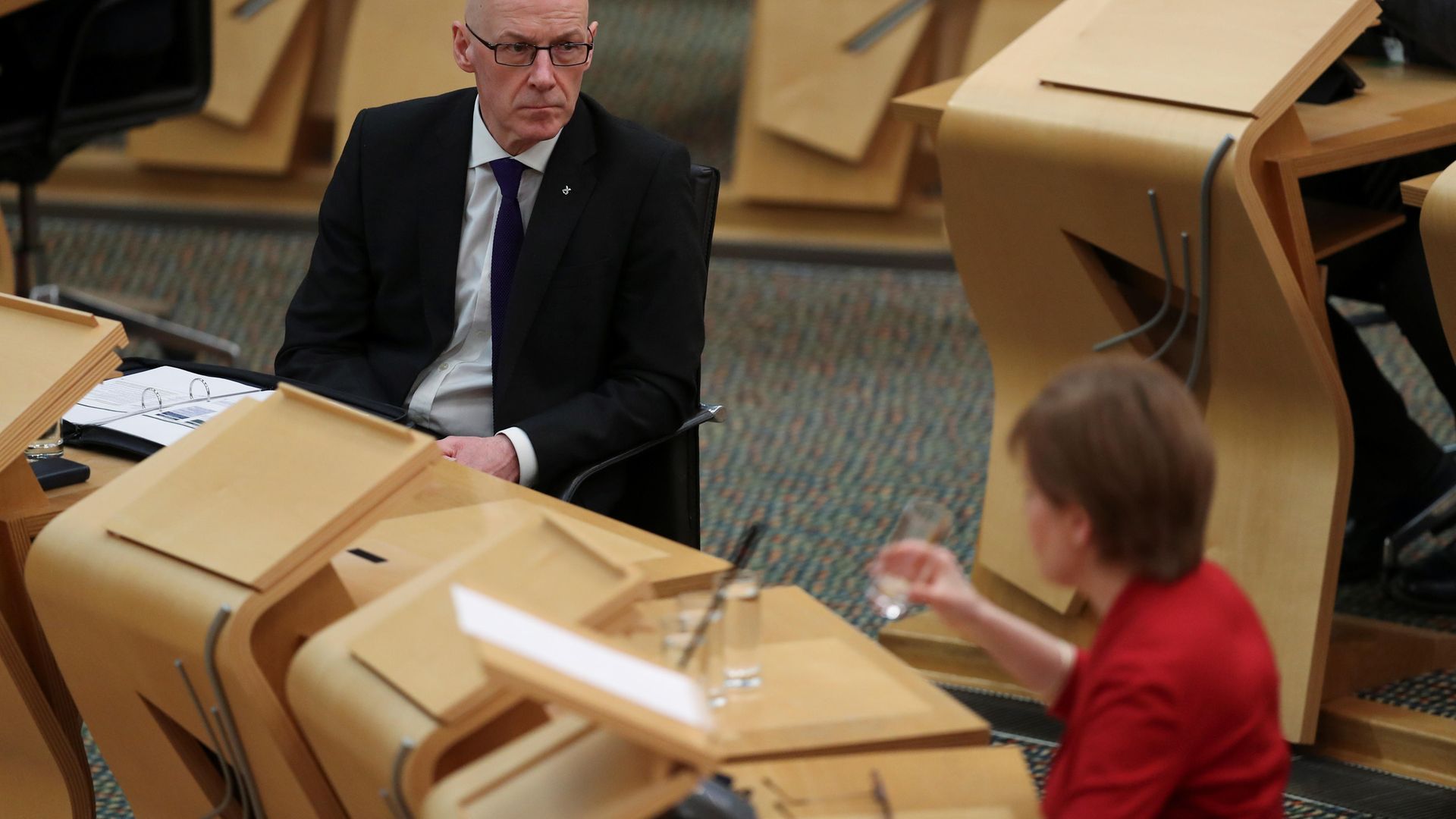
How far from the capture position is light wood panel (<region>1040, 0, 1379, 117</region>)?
2.15 m

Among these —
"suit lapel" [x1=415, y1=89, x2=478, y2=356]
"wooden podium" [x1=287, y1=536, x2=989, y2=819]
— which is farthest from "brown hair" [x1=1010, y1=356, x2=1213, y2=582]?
"suit lapel" [x1=415, y1=89, x2=478, y2=356]

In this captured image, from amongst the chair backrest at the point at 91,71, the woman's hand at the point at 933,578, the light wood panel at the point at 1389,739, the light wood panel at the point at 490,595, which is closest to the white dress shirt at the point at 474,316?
the light wood panel at the point at 490,595

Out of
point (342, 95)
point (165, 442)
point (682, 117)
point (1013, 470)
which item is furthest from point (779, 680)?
point (682, 117)

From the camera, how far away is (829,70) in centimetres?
474

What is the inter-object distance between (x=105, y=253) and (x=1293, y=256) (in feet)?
12.6

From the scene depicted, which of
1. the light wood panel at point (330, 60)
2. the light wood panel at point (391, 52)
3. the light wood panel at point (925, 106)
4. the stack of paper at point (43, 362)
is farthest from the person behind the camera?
the light wood panel at point (330, 60)

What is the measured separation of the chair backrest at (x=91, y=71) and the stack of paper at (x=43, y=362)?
1.76 meters

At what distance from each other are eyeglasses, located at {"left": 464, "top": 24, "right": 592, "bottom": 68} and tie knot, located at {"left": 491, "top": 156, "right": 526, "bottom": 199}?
0.14m

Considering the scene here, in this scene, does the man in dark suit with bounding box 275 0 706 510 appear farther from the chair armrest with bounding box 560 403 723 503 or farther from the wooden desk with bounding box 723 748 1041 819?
the wooden desk with bounding box 723 748 1041 819

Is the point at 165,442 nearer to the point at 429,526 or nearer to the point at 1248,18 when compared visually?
the point at 429,526

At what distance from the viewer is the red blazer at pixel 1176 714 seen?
3.80ft

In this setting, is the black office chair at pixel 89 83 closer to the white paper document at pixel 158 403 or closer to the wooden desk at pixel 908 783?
the white paper document at pixel 158 403

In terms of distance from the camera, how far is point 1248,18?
89.3 inches

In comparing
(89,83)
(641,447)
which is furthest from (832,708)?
(89,83)
